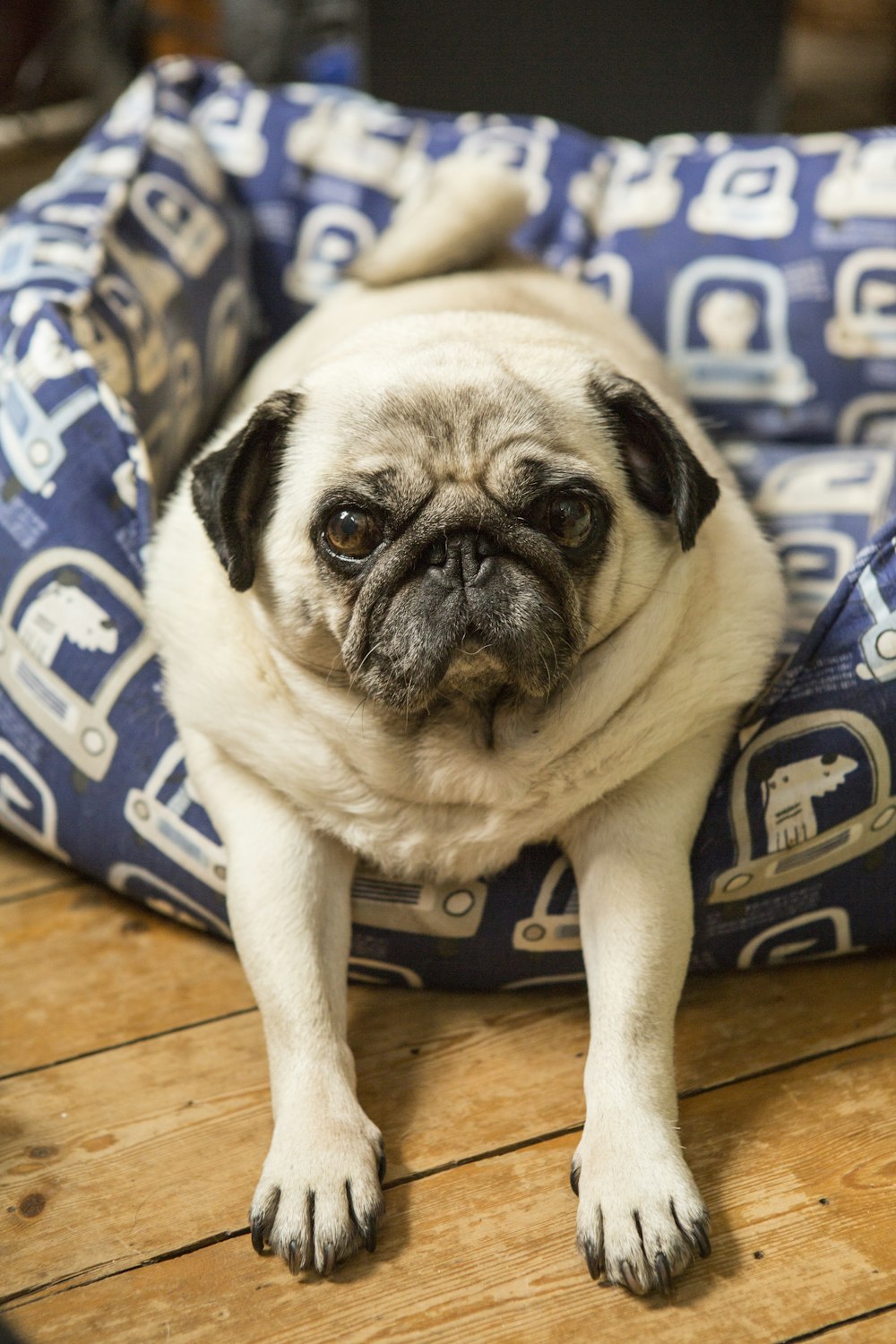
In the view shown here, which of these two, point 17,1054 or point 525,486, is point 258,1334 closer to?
point 17,1054

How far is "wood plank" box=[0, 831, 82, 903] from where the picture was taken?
220 centimetres

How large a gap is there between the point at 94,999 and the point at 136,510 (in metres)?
0.78

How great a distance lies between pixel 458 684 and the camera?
165 centimetres

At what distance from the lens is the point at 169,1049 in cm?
187

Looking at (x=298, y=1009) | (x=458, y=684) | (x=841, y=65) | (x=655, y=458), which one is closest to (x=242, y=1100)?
(x=298, y=1009)

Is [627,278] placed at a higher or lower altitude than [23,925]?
higher

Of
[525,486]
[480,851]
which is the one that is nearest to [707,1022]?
[480,851]

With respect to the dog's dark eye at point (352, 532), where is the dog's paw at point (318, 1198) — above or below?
below

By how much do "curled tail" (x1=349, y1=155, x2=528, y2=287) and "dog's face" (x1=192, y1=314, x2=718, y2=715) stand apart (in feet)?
3.13

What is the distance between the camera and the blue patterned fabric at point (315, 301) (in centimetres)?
184

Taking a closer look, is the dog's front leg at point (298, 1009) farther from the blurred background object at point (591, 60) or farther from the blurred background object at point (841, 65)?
the blurred background object at point (841, 65)

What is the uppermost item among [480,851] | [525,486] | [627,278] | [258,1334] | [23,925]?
[525,486]

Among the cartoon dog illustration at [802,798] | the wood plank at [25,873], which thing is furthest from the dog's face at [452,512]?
the wood plank at [25,873]

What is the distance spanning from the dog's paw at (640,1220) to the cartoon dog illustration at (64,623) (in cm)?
109
